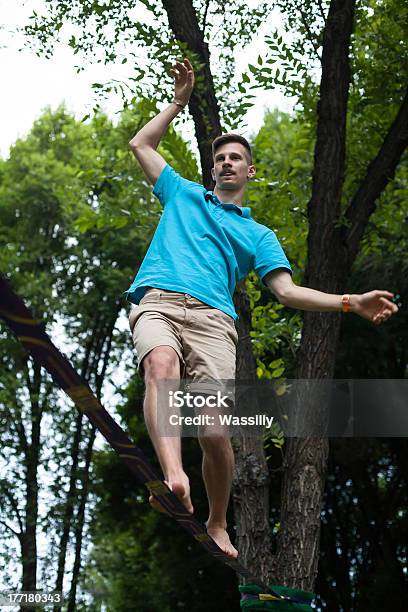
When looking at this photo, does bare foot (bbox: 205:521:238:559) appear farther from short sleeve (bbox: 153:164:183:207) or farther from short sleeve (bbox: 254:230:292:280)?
short sleeve (bbox: 153:164:183:207)

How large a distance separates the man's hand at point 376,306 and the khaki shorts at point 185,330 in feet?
1.70

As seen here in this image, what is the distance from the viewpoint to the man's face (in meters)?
3.35

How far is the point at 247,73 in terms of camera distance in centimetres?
589

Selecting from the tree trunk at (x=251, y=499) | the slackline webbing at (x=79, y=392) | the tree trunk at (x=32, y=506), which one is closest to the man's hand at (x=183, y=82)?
the slackline webbing at (x=79, y=392)

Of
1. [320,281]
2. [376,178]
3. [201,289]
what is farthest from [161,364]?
[376,178]

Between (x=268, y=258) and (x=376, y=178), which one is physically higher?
(x=376, y=178)

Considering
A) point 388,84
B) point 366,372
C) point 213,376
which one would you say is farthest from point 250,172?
point 366,372

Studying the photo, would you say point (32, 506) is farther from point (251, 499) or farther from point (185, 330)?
point (185, 330)

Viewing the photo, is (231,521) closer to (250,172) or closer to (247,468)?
(247,468)

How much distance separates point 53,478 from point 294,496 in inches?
340

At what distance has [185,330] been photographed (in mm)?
2965

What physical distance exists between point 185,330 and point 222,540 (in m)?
0.89

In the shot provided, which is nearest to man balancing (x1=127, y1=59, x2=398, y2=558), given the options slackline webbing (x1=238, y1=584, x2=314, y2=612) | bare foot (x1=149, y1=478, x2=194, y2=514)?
bare foot (x1=149, y1=478, x2=194, y2=514)

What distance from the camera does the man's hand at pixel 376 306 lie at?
2689 millimetres
